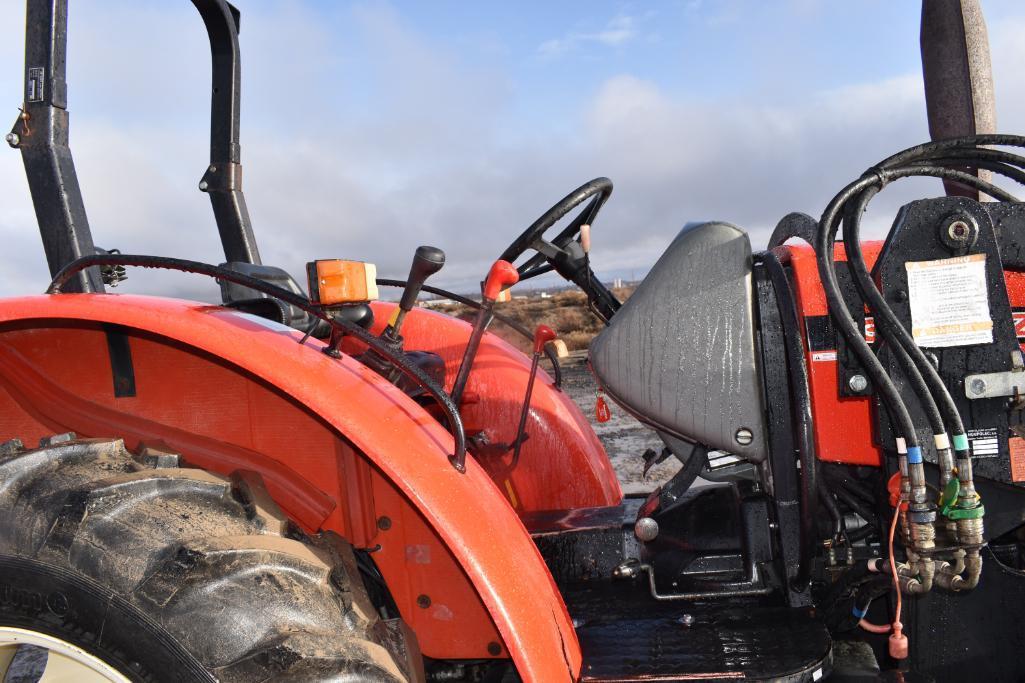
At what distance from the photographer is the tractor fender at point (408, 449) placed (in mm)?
1243

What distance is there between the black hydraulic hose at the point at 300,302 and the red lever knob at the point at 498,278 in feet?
0.93

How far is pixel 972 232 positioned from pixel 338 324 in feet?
4.04

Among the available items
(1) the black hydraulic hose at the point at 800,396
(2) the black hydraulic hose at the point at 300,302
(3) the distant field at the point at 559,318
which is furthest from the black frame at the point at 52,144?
(3) the distant field at the point at 559,318

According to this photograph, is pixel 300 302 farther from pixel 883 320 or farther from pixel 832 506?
pixel 832 506

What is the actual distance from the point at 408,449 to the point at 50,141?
1.09 m

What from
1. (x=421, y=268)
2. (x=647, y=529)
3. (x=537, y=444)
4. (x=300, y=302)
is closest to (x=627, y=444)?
(x=537, y=444)

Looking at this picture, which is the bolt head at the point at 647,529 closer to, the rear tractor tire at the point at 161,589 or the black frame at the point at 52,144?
the rear tractor tire at the point at 161,589

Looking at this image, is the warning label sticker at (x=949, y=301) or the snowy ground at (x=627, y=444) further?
the snowy ground at (x=627, y=444)

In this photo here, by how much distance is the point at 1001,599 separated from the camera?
58.1 inches

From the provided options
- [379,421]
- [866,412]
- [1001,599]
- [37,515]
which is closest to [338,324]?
[379,421]

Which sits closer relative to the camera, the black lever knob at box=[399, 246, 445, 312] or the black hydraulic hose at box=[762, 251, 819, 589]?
the black lever knob at box=[399, 246, 445, 312]

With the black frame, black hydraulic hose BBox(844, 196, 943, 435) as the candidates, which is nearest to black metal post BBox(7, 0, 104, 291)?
the black frame

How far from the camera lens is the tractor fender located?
1243 mm

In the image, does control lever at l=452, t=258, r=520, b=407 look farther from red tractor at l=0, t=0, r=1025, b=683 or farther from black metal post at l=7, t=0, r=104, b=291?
black metal post at l=7, t=0, r=104, b=291
